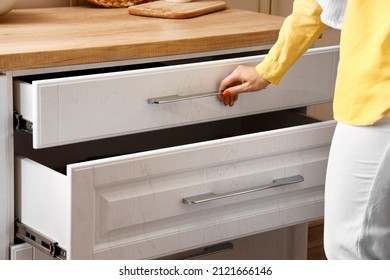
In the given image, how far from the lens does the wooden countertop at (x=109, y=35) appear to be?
4.93 ft

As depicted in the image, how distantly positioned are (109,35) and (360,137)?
618 mm

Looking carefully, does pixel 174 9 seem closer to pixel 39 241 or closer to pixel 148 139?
pixel 148 139

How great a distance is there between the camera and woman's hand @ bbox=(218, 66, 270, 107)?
1.62 meters

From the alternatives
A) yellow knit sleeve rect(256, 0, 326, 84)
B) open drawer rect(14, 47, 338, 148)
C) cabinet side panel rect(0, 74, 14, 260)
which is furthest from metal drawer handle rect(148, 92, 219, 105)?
cabinet side panel rect(0, 74, 14, 260)

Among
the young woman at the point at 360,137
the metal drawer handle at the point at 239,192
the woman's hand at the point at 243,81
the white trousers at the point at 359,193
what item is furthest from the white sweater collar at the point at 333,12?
the metal drawer handle at the point at 239,192

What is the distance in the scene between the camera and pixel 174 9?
6.37 ft

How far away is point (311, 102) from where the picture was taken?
1842 mm

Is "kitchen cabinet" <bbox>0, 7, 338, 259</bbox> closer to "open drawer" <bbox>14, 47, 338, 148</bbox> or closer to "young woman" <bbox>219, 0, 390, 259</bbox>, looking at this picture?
"open drawer" <bbox>14, 47, 338, 148</bbox>

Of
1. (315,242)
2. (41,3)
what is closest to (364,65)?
(41,3)

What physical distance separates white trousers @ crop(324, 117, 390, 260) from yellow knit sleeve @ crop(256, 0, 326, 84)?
0.26 metres

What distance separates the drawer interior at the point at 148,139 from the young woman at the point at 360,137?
1.95 feet

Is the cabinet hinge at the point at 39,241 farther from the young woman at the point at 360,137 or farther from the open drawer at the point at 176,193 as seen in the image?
the young woman at the point at 360,137
